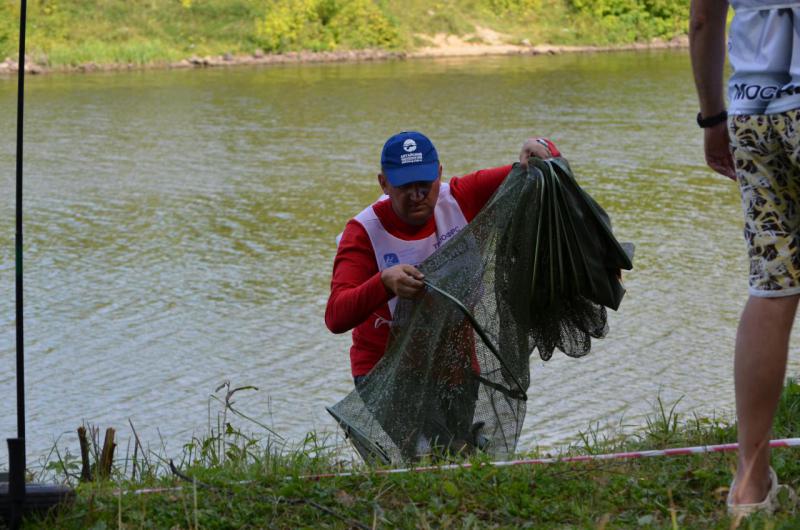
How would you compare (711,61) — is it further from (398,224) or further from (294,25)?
(294,25)

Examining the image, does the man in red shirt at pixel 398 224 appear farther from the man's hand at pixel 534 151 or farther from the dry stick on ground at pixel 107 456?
the dry stick on ground at pixel 107 456

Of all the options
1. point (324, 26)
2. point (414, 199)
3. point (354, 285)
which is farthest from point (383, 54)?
point (354, 285)

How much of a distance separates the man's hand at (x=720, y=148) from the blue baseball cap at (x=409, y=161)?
55.1 inches

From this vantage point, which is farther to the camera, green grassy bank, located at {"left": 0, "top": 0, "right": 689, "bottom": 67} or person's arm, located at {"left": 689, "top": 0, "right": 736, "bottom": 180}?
green grassy bank, located at {"left": 0, "top": 0, "right": 689, "bottom": 67}

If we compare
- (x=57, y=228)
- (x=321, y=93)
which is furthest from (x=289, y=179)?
(x=321, y=93)

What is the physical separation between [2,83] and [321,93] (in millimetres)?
12235

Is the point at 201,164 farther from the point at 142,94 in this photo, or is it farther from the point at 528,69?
the point at 528,69

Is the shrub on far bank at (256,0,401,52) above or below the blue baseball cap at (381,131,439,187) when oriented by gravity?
above

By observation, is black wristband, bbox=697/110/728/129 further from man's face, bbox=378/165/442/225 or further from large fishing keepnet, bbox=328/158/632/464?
man's face, bbox=378/165/442/225

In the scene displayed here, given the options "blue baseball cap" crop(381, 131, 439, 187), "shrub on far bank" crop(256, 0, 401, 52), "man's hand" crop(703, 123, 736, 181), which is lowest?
"man's hand" crop(703, 123, 736, 181)

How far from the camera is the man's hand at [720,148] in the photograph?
11.9 feet

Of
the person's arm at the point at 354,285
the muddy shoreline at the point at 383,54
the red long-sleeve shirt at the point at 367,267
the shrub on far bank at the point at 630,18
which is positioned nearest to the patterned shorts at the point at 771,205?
the person's arm at the point at 354,285

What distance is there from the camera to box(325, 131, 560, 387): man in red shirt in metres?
4.87

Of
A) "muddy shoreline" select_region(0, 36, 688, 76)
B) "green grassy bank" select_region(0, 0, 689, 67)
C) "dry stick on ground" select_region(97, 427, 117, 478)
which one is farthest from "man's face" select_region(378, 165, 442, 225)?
"muddy shoreline" select_region(0, 36, 688, 76)
